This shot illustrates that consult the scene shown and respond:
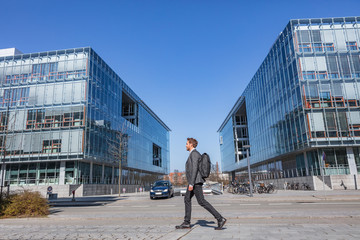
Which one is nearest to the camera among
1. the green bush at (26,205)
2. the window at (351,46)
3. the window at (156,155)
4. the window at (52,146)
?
the green bush at (26,205)

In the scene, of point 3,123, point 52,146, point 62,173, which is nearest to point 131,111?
point 52,146

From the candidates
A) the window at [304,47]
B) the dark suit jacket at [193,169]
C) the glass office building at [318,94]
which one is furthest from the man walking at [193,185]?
the window at [304,47]

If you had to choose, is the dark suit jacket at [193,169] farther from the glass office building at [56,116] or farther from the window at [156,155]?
the window at [156,155]

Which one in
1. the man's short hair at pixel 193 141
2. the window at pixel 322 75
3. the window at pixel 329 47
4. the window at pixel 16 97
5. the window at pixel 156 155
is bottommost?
the man's short hair at pixel 193 141

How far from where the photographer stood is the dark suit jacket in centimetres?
564

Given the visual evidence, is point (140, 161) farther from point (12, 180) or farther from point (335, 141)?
point (335, 141)

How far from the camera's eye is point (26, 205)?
31.4 feet

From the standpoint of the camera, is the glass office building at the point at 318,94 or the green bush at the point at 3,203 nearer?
the green bush at the point at 3,203

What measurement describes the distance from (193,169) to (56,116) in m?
33.6

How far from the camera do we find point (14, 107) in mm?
36156

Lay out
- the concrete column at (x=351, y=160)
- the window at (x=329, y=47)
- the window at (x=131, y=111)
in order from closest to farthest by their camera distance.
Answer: the concrete column at (x=351, y=160) → the window at (x=329, y=47) → the window at (x=131, y=111)

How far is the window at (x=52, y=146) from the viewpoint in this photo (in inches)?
1336

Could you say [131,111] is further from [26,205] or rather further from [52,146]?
[26,205]

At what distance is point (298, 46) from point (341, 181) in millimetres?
15539
